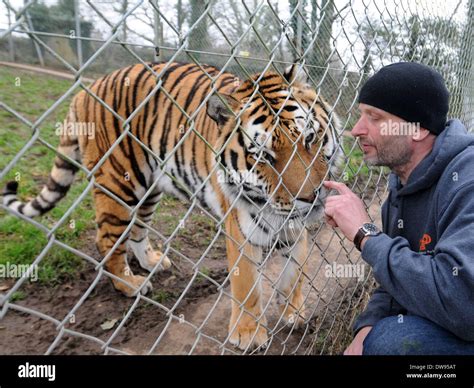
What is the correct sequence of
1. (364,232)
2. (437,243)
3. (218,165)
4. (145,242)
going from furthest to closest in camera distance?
(145,242) → (218,165) → (364,232) → (437,243)

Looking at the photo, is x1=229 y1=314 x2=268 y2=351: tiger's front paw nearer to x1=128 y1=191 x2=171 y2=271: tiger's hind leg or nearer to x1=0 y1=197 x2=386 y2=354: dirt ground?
x1=0 y1=197 x2=386 y2=354: dirt ground

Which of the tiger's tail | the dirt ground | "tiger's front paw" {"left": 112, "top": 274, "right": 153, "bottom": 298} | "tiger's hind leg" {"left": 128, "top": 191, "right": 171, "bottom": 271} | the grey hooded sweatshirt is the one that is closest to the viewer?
A: the grey hooded sweatshirt

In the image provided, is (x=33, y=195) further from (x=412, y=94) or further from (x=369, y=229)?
(x=412, y=94)

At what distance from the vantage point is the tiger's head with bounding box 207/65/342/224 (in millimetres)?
1706

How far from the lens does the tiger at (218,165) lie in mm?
1842

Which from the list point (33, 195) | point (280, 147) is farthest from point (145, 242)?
point (280, 147)

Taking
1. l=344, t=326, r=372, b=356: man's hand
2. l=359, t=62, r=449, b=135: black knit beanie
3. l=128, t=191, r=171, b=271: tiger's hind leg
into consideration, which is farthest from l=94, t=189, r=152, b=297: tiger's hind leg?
l=359, t=62, r=449, b=135: black knit beanie

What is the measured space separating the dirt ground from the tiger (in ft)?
0.36

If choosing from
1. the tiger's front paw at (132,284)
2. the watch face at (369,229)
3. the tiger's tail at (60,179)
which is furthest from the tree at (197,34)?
the watch face at (369,229)

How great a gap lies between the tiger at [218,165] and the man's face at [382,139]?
0.34 metres

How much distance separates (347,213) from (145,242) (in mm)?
1931

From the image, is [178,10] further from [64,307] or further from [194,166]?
[64,307]

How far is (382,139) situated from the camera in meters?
1.36

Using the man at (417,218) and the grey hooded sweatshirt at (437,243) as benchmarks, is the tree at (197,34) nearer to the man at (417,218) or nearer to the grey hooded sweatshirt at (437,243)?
the man at (417,218)
